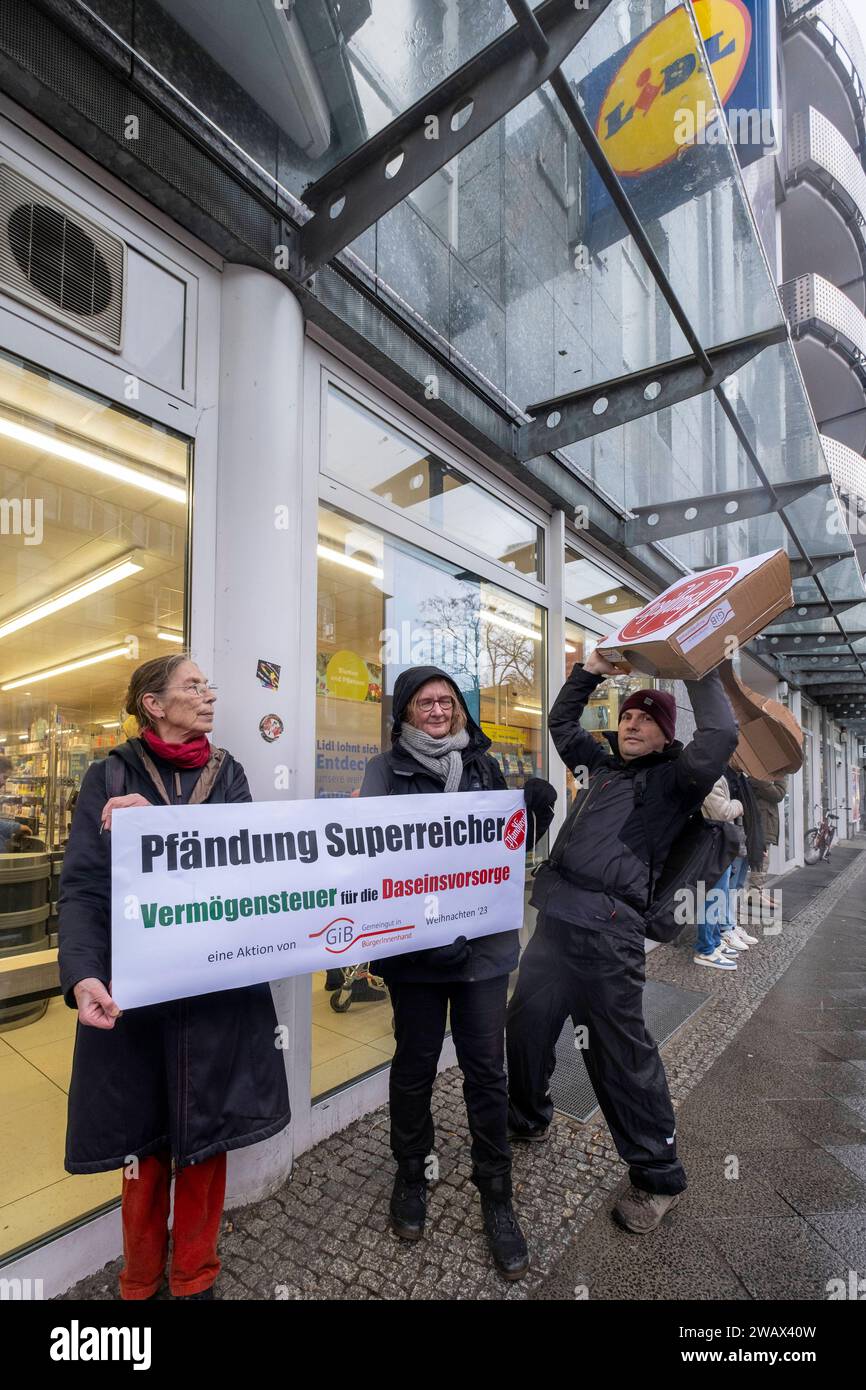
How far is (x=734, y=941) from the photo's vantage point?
6.70 m

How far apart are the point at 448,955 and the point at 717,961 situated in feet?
15.5

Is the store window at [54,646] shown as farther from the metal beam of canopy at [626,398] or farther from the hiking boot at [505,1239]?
the metal beam of canopy at [626,398]

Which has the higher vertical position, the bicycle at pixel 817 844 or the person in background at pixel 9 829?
the person in background at pixel 9 829

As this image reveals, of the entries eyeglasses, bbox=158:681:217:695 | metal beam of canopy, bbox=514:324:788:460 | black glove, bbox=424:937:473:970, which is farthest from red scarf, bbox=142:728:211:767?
metal beam of canopy, bbox=514:324:788:460

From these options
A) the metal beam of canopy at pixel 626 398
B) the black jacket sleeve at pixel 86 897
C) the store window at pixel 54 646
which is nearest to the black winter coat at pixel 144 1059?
the black jacket sleeve at pixel 86 897

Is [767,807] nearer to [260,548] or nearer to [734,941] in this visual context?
→ [734,941]

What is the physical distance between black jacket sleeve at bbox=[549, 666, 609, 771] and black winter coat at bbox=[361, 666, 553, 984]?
0.42 meters

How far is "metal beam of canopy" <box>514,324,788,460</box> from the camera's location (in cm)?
394

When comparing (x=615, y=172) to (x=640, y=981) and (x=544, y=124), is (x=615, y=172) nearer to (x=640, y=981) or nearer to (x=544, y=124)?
(x=544, y=124)

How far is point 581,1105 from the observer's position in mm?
3295

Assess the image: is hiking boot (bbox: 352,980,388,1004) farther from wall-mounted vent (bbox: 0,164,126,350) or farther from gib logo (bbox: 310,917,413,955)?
wall-mounted vent (bbox: 0,164,126,350)

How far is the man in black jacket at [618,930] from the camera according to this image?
2.41m

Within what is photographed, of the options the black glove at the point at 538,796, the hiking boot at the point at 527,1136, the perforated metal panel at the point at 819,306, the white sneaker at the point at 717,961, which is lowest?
the white sneaker at the point at 717,961

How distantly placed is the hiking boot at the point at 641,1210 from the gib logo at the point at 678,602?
206 cm
